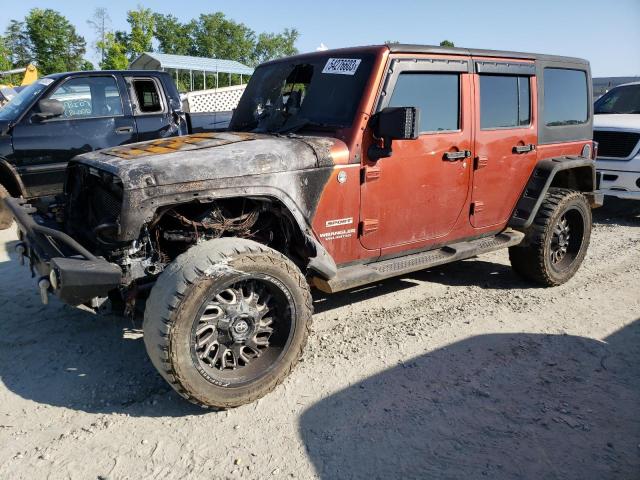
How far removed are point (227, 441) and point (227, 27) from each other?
67723 mm

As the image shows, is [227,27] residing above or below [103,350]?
above

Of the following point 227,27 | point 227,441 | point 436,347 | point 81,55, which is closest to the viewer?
point 227,441

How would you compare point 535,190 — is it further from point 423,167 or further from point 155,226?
point 155,226

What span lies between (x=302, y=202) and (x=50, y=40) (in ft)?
179

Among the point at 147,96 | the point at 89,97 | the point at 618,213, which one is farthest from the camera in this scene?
the point at 618,213

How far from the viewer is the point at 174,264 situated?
107 inches

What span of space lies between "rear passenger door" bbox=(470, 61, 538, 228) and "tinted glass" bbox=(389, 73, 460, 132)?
257 mm

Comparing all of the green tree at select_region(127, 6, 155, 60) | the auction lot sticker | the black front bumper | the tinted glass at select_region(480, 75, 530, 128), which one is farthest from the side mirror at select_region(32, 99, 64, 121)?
the green tree at select_region(127, 6, 155, 60)

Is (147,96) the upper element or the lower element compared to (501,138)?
upper

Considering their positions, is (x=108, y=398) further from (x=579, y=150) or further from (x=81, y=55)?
(x=81, y=55)

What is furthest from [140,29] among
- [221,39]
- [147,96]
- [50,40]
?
[147,96]

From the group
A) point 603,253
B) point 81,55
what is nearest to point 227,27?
point 81,55

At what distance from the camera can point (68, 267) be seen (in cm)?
255

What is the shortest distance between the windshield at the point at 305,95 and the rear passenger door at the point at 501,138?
1.14 meters
